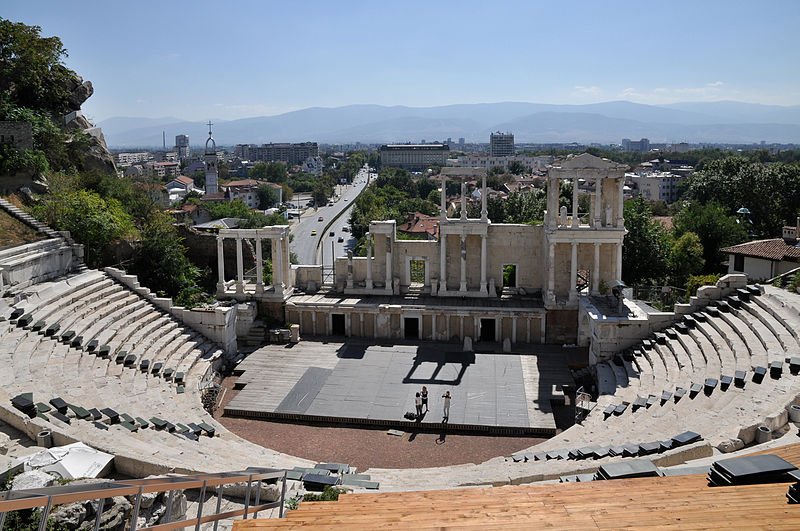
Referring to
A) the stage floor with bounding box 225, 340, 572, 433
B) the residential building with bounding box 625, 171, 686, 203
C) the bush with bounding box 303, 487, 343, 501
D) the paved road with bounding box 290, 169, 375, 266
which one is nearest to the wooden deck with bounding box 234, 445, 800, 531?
the bush with bounding box 303, 487, 343, 501

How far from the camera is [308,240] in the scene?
276ft

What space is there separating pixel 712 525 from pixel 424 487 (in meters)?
6.98

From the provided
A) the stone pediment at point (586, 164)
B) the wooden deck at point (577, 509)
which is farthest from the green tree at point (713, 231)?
the wooden deck at point (577, 509)

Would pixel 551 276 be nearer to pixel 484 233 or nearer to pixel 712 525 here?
pixel 484 233

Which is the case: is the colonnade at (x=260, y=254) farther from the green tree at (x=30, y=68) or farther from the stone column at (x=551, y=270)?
the green tree at (x=30, y=68)

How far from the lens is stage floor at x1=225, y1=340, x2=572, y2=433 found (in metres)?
22.6

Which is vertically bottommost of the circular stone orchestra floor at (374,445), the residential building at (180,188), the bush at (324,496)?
the circular stone orchestra floor at (374,445)

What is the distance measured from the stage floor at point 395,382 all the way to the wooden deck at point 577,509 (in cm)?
1133

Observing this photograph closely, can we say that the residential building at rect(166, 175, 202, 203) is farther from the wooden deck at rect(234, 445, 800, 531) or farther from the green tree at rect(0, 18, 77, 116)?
the wooden deck at rect(234, 445, 800, 531)

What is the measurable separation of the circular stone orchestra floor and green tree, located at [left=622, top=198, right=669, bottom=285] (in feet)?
74.1

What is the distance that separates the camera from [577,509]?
895 centimetres

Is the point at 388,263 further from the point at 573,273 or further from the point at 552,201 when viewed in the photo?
the point at 573,273

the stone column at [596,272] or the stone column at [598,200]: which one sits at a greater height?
the stone column at [598,200]

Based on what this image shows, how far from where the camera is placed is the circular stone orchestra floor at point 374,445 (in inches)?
770
